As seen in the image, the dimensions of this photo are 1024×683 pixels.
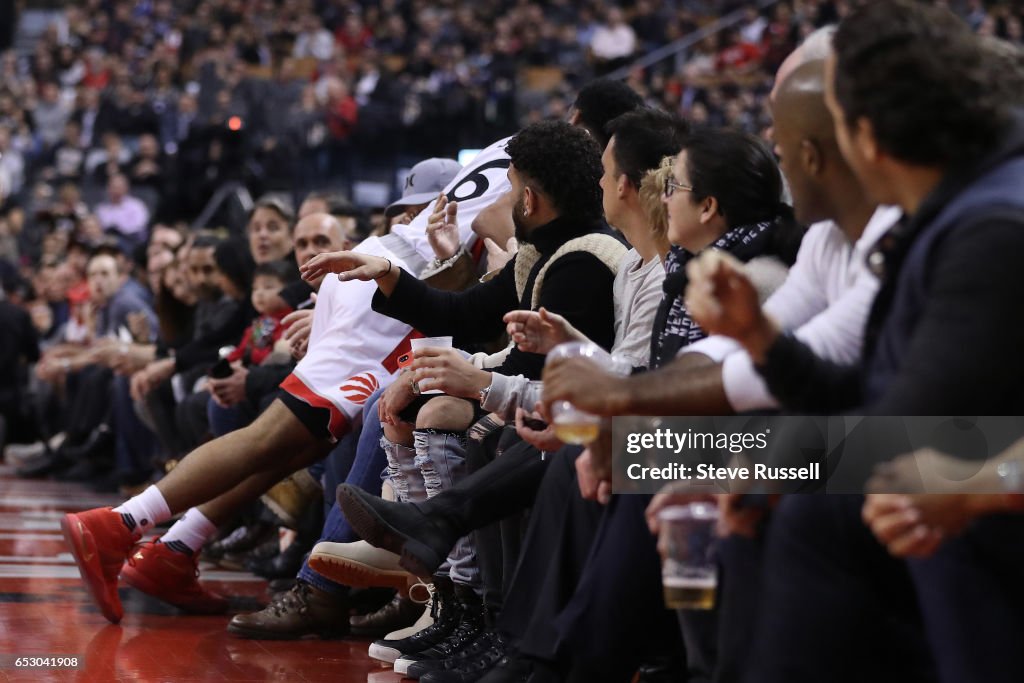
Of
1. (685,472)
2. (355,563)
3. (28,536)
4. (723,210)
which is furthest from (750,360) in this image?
(28,536)

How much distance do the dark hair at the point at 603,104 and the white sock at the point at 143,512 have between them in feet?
5.83

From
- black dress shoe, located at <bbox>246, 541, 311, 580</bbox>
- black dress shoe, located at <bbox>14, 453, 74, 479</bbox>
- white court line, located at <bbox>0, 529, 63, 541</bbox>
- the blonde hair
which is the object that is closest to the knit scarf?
the blonde hair

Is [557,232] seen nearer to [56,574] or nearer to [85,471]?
[56,574]

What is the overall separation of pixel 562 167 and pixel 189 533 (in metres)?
1.75

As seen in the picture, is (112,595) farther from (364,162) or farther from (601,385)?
(364,162)

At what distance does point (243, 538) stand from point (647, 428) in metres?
3.77

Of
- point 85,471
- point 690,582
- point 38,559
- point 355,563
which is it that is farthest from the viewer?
point 85,471

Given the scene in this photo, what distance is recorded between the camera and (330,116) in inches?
539

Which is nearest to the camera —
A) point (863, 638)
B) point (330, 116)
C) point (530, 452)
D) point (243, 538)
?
point (863, 638)

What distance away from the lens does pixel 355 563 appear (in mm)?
3684

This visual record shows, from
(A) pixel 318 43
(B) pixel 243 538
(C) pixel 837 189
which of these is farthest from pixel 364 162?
(C) pixel 837 189

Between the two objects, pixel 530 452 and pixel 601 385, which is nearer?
pixel 601 385

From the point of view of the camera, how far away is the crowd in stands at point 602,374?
1.74 meters

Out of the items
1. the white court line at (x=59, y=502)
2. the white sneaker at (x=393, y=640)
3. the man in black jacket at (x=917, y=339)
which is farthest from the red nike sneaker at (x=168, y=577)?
the white court line at (x=59, y=502)
